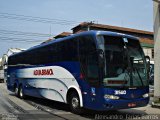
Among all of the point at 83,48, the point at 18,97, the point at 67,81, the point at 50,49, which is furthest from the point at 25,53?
the point at 83,48

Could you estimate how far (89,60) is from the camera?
12.2m

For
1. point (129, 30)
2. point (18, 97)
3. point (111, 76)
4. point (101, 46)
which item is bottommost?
point (18, 97)

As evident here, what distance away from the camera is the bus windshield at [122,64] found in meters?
11.4

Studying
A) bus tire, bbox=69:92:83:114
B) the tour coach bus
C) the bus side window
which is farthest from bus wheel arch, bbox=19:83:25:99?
the bus side window

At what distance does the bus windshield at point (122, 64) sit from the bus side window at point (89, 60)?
42 cm

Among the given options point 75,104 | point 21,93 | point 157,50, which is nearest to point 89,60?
point 75,104

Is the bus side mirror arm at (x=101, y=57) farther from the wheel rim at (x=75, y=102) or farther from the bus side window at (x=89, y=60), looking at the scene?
the wheel rim at (x=75, y=102)

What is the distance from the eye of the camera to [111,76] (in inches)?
450

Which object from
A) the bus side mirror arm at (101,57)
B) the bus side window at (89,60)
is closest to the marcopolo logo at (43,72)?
the bus side window at (89,60)

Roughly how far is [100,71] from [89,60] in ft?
3.12

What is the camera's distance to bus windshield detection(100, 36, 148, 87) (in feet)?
Result: 37.6

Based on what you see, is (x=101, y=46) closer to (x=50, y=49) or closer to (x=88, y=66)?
(x=88, y=66)

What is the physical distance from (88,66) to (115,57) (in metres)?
1.15

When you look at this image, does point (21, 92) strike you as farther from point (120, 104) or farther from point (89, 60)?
point (120, 104)
